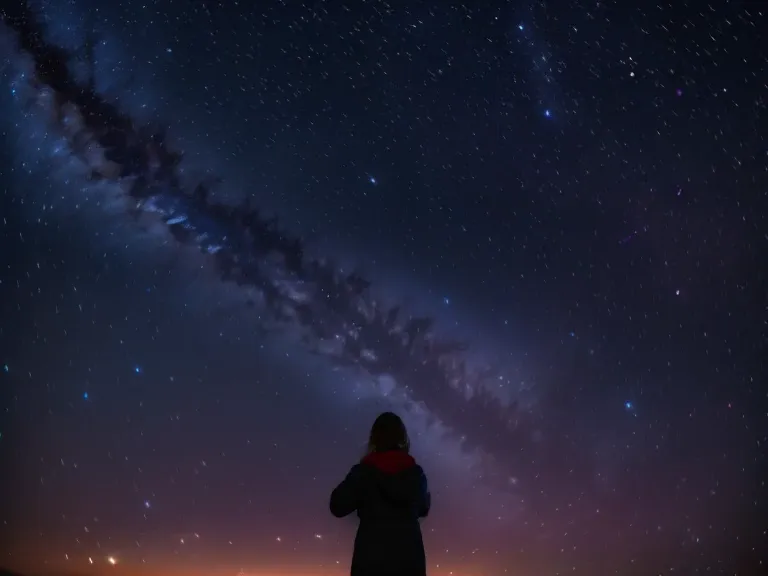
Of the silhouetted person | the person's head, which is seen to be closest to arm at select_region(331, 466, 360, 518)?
the silhouetted person

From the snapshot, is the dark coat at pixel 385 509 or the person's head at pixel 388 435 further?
the person's head at pixel 388 435

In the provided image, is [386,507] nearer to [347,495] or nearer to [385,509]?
[385,509]

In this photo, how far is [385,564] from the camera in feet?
9.14

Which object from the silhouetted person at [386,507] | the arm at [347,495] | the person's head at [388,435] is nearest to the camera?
the silhouetted person at [386,507]

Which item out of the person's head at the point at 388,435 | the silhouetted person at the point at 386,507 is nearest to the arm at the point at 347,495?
the silhouetted person at the point at 386,507

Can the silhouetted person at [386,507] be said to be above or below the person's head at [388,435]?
below

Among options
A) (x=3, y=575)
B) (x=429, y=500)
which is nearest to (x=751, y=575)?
(x=3, y=575)

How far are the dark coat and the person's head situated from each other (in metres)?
0.06

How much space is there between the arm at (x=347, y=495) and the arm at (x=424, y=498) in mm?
296

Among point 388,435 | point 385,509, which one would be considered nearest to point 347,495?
point 385,509

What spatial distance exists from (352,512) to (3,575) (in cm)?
901

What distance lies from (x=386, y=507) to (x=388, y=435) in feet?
1.07

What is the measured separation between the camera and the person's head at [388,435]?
119 inches

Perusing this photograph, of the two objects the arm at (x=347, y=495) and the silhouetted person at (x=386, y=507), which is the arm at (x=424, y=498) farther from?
the arm at (x=347, y=495)
